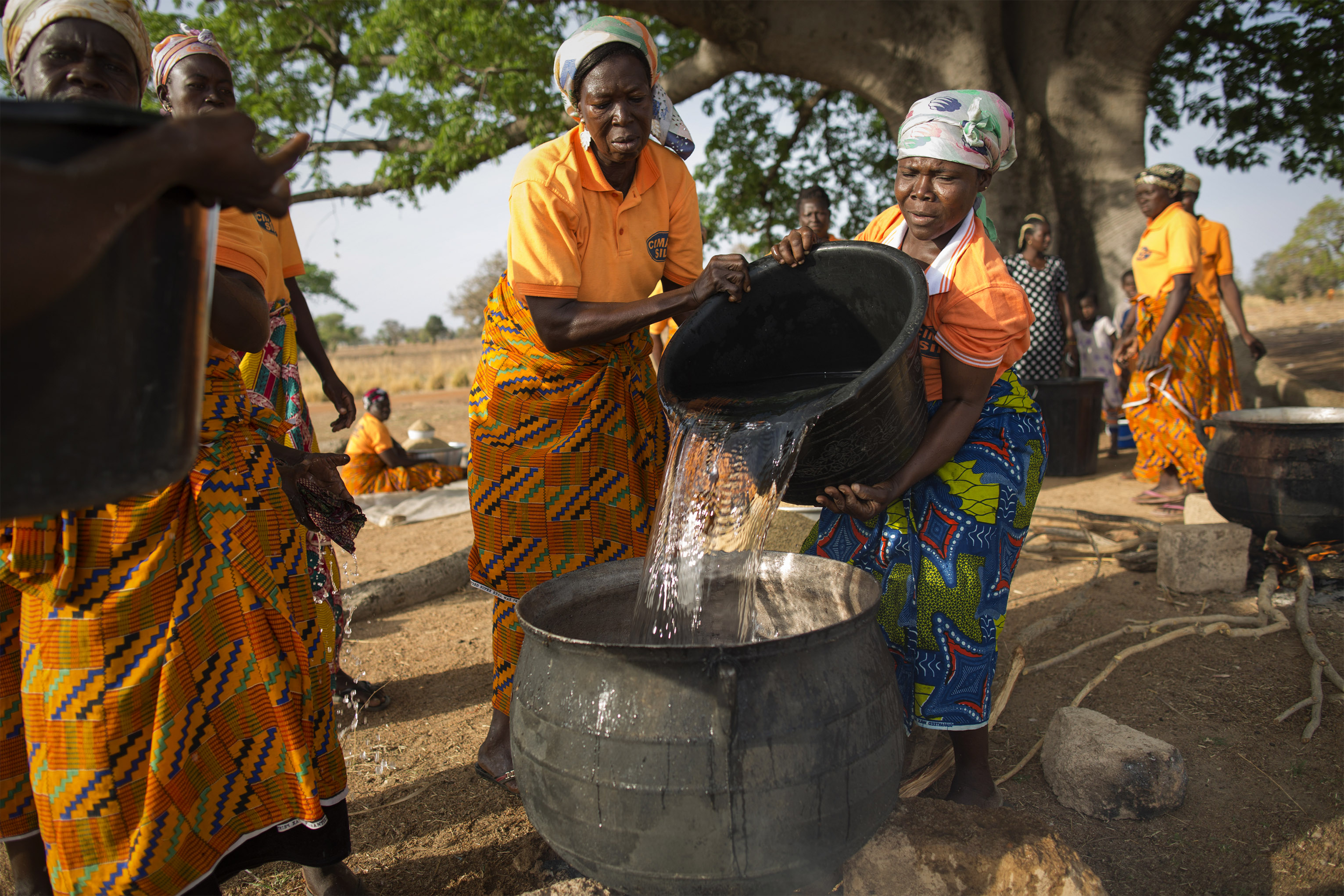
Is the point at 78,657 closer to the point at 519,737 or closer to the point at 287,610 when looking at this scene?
A: the point at 287,610

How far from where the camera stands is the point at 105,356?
36.6 inches

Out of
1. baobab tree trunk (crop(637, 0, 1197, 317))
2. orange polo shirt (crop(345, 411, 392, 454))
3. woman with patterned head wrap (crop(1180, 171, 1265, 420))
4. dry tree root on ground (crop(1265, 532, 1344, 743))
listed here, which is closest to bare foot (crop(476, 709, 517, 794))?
dry tree root on ground (crop(1265, 532, 1344, 743))

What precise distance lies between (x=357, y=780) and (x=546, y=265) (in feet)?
5.89

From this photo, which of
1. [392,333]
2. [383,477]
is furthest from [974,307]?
[392,333]

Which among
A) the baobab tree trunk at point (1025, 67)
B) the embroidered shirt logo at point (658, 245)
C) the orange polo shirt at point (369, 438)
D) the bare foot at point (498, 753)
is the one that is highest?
the baobab tree trunk at point (1025, 67)

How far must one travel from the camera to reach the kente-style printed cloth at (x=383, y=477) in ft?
25.5

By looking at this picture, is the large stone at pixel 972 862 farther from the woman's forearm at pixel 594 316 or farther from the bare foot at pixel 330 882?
the woman's forearm at pixel 594 316

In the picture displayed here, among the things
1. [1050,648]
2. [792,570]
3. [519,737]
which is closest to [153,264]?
[519,737]

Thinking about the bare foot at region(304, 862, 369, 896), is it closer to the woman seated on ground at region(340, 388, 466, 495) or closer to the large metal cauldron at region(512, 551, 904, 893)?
the large metal cauldron at region(512, 551, 904, 893)

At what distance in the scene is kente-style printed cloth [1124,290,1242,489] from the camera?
564 centimetres

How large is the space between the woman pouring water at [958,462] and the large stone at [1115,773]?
0.31 metres

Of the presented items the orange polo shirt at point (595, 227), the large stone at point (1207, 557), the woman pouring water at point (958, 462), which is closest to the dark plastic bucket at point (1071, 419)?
the large stone at point (1207, 557)

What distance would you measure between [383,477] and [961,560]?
661 centimetres

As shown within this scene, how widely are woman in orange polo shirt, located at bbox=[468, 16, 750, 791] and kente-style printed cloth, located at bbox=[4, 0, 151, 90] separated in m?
0.93
